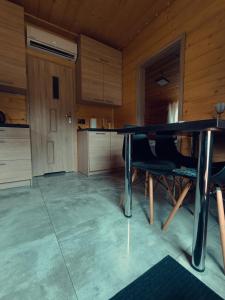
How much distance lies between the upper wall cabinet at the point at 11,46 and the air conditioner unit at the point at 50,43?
0.32m

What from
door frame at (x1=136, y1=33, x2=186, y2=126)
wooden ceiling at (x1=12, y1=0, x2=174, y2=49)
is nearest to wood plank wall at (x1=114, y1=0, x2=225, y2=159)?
door frame at (x1=136, y1=33, x2=186, y2=126)

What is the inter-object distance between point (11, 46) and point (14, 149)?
1.54 m

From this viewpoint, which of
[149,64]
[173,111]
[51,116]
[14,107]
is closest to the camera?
[14,107]

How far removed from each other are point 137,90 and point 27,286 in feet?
10.3

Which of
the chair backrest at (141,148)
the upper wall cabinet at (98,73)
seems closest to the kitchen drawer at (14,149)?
the upper wall cabinet at (98,73)

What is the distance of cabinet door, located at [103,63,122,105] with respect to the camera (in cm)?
330

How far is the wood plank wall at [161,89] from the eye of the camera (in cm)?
394

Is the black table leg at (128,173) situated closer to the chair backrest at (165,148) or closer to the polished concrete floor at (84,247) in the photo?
the polished concrete floor at (84,247)

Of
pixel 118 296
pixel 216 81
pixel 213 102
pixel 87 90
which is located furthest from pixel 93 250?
pixel 87 90

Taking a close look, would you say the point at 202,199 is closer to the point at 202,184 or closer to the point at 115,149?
the point at 202,184

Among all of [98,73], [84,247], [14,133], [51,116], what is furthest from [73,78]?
[84,247]

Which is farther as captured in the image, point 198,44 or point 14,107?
point 14,107

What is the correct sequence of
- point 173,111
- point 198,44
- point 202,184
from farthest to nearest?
point 173,111 → point 198,44 → point 202,184

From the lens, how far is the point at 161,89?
185 inches
